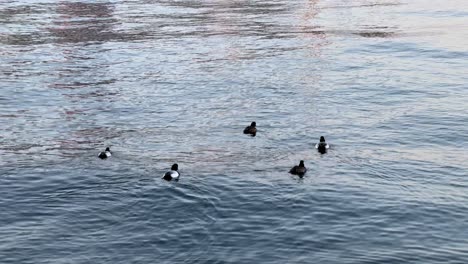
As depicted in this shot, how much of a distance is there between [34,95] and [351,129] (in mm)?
21724

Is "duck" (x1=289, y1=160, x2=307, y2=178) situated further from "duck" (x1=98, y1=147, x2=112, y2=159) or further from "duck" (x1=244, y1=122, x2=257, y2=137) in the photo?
"duck" (x1=98, y1=147, x2=112, y2=159)

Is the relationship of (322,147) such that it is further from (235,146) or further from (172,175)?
(172,175)

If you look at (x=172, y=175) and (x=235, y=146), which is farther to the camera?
(x=235, y=146)

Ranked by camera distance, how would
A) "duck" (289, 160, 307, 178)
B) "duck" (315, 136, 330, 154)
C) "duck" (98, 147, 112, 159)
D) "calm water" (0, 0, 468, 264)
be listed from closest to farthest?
"calm water" (0, 0, 468, 264), "duck" (289, 160, 307, 178), "duck" (98, 147, 112, 159), "duck" (315, 136, 330, 154)

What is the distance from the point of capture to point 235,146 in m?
38.2

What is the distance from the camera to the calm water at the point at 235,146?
85.8ft

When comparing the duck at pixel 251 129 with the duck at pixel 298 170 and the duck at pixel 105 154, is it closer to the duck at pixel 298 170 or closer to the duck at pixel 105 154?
the duck at pixel 298 170

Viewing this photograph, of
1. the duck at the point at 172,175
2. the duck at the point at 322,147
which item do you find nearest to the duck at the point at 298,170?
the duck at the point at 322,147

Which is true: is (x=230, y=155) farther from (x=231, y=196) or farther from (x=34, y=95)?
(x=34, y=95)

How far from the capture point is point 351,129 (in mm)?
41656

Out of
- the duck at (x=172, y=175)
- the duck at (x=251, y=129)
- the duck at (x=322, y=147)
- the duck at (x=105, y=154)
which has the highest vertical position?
the duck at (x=251, y=129)

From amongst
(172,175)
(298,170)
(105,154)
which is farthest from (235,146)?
(172,175)

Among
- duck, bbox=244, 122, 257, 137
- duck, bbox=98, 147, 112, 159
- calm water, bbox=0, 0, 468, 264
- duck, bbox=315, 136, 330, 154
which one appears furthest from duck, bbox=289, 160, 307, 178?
duck, bbox=98, 147, 112, 159

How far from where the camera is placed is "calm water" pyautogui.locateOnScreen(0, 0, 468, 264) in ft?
85.8
